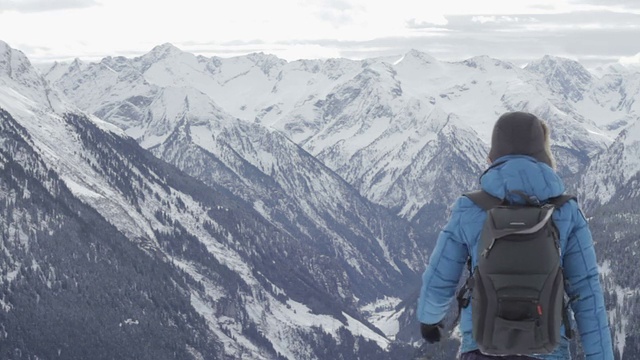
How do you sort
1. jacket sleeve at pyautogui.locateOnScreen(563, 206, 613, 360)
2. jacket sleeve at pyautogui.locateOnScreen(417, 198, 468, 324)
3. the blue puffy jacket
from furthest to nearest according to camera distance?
jacket sleeve at pyautogui.locateOnScreen(417, 198, 468, 324)
the blue puffy jacket
jacket sleeve at pyautogui.locateOnScreen(563, 206, 613, 360)

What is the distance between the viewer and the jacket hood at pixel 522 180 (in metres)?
14.5

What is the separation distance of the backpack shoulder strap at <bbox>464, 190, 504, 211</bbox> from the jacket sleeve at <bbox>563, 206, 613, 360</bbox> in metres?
1.21

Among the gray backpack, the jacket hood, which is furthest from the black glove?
the jacket hood

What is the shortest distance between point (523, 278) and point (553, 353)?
57.3 inches

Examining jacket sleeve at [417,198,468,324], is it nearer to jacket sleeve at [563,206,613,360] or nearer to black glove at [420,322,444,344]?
black glove at [420,322,444,344]

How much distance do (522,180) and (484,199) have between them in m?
0.65

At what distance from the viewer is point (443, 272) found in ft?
48.3

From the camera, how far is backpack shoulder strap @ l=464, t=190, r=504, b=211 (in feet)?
47.5

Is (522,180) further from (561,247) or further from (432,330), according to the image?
(432,330)

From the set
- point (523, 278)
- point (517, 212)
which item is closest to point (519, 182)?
point (517, 212)

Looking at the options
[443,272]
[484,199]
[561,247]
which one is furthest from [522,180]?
[443,272]

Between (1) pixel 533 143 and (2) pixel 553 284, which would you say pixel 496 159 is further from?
(2) pixel 553 284

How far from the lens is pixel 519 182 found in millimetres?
14539

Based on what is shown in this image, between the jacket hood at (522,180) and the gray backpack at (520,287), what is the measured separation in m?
0.77
